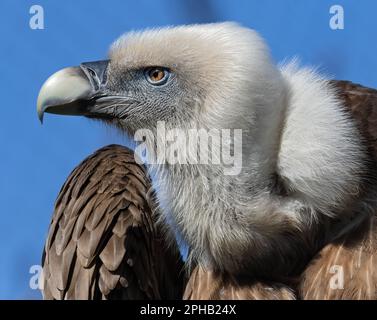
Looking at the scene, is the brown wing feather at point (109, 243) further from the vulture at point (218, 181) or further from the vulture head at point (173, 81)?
the vulture head at point (173, 81)

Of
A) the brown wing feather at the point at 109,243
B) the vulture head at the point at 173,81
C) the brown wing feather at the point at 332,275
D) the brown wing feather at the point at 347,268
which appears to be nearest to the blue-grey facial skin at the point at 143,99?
the vulture head at the point at 173,81

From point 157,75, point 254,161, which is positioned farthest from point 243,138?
point 157,75

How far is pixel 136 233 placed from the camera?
3.93m

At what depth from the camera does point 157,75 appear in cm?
393

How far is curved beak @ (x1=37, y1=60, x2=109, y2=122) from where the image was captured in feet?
12.2

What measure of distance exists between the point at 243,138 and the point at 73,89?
823 millimetres

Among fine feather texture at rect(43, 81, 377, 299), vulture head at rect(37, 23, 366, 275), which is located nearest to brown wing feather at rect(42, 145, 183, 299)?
fine feather texture at rect(43, 81, 377, 299)

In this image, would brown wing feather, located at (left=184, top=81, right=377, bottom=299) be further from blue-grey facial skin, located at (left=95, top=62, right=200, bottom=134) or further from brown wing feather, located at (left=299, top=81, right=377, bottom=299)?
blue-grey facial skin, located at (left=95, top=62, right=200, bottom=134)

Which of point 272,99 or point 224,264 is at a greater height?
point 272,99

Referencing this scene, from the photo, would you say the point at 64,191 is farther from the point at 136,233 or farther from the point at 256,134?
the point at 256,134

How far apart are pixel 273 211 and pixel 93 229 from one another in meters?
0.90

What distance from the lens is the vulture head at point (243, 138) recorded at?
352 cm

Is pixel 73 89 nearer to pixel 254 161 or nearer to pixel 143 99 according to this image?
pixel 143 99
